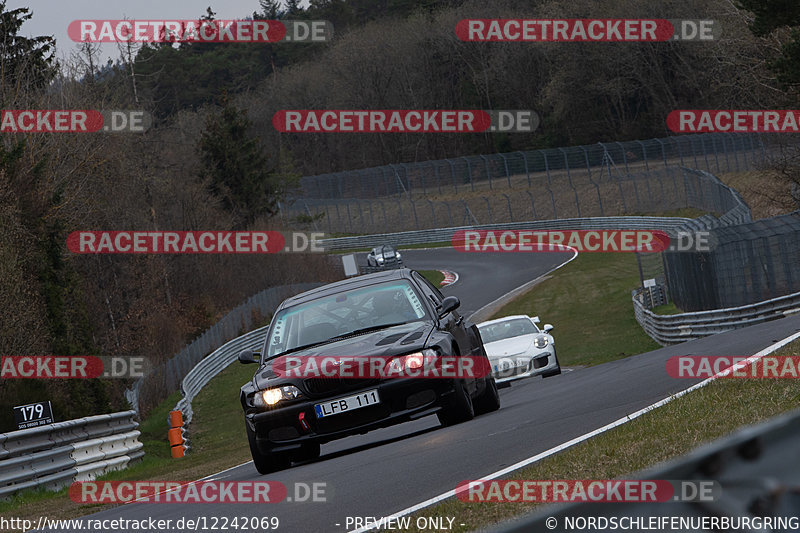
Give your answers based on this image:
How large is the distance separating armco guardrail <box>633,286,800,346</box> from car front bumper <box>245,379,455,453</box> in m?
17.0

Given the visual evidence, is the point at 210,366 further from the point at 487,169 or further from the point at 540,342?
the point at 487,169

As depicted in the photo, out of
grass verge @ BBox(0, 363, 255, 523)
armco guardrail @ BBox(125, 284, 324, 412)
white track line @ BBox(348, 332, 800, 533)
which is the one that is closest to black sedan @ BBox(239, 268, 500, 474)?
white track line @ BBox(348, 332, 800, 533)

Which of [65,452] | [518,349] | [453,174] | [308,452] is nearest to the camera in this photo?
[308,452]

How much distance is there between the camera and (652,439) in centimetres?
775

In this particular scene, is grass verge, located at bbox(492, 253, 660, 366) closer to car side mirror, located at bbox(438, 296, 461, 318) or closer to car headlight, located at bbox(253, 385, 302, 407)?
car side mirror, located at bbox(438, 296, 461, 318)

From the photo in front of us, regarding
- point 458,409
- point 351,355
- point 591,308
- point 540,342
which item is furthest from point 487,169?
point 351,355

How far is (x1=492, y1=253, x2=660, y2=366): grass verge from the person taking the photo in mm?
31781

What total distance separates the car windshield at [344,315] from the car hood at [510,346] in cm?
917

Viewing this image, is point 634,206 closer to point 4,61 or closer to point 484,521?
point 4,61

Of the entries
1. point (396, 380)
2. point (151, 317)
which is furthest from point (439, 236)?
point (396, 380)

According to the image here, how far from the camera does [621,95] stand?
89688 millimetres

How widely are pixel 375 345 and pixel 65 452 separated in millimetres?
7325

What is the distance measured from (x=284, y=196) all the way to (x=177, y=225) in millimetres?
20888

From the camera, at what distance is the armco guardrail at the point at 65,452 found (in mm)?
14441
